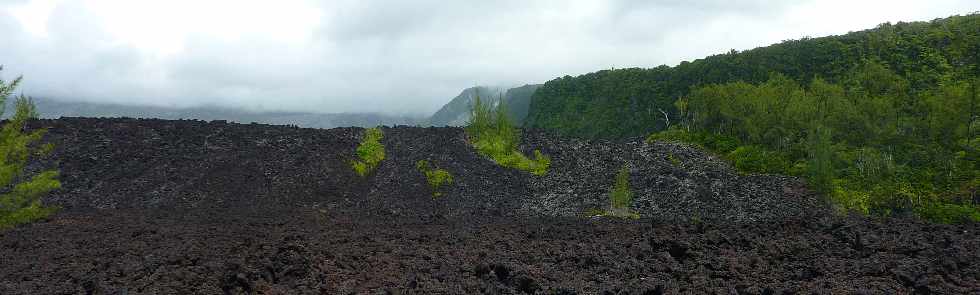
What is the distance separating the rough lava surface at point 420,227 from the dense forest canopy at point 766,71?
115ft

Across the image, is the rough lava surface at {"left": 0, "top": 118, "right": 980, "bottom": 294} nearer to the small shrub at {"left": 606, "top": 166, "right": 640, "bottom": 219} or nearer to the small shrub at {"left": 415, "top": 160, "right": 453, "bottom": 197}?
the small shrub at {"left": 415, "top": 160, "right": 453, "bottom": 197}

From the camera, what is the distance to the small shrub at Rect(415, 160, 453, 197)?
39.3 meters

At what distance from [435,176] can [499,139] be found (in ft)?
32.7

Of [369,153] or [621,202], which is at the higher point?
[369,153]

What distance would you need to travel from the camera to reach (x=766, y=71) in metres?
76.6

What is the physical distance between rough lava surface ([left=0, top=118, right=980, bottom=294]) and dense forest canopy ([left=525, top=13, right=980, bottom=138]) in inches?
1378

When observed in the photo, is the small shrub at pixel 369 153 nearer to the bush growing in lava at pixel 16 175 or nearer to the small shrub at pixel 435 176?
the small shrub at pixel 435 176

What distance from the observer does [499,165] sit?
44.3 meters

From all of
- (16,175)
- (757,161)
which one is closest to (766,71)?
(757,161)

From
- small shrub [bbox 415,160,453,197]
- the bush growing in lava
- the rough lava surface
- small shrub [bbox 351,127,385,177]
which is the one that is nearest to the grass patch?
the rough lava surface

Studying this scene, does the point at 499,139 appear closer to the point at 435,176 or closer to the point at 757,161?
the point at 435,176

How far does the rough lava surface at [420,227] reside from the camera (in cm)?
1423

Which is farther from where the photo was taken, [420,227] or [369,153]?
[369,153]

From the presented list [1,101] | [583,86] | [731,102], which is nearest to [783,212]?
[731,102]
